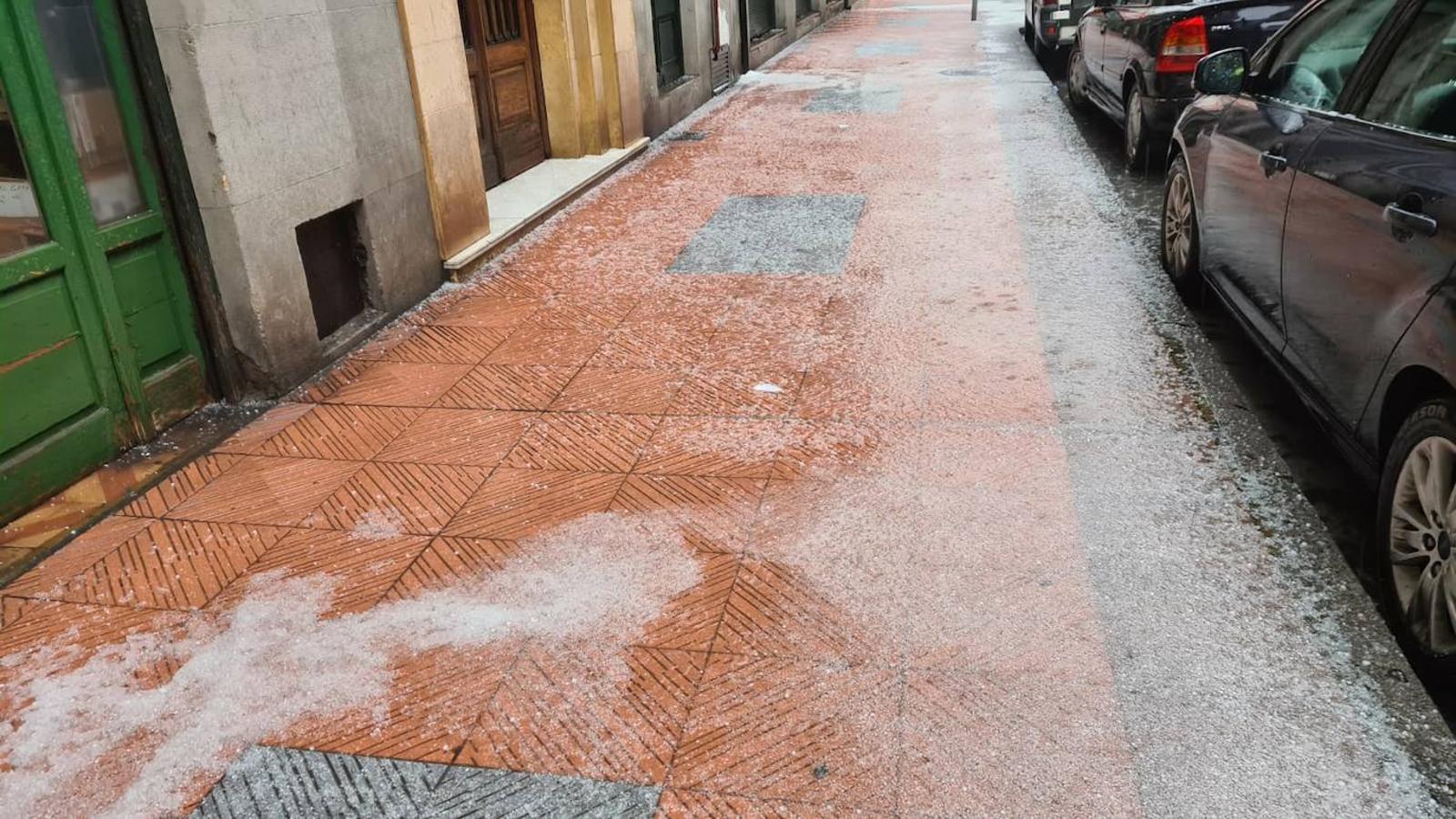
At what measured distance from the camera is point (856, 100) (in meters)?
13.3

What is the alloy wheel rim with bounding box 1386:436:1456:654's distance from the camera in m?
2.88

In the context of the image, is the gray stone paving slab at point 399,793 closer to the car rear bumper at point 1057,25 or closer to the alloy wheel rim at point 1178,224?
the alloy wheel rim at point 1178,224

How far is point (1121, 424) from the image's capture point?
4609mm

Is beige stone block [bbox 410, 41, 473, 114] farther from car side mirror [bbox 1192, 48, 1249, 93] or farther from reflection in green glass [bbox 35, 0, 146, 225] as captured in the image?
car side mirror [bbox 1192, 48, 1249, 93]

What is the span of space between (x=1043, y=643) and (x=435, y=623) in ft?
6.16

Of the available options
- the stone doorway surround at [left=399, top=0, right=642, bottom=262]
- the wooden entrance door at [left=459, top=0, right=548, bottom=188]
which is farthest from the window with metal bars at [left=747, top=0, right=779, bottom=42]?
the wooden entrance door at [left=459, top=0, right=548, bottom=188]

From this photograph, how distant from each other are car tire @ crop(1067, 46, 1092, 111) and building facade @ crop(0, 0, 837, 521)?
7045 millimetres

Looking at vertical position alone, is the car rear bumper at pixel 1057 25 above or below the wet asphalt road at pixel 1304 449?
above

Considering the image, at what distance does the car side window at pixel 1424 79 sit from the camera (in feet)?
10.8

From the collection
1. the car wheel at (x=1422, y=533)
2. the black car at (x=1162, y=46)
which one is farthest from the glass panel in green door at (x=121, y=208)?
the black car at (x=1162, y=46)

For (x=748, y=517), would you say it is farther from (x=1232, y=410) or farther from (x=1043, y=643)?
(x=1232, y=410)

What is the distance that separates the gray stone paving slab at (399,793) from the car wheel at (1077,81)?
34.0ft

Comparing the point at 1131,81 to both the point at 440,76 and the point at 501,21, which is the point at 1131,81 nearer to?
the point at 501,21

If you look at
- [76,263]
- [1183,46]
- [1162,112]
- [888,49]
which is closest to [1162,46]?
[1183,46]
